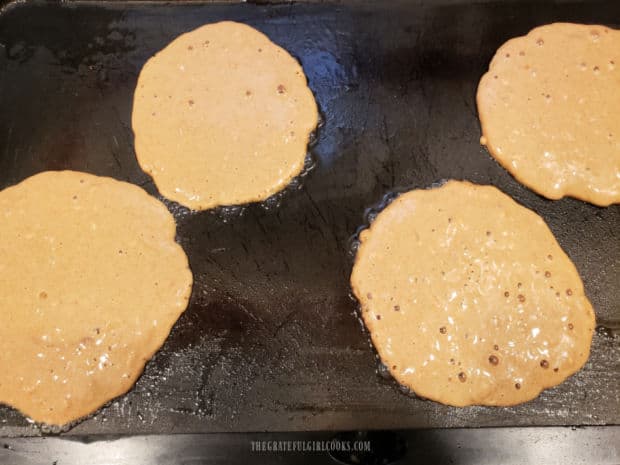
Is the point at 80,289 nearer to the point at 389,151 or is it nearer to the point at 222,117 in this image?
the point at 222,117

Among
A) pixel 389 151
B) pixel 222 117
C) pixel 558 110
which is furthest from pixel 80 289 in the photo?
pixel 558 110

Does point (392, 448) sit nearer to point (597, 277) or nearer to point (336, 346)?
point (336, 346)

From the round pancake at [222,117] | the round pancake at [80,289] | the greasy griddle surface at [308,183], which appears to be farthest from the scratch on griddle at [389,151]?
the round pancake at [80,289]

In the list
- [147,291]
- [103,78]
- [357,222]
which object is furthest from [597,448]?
[103,78]

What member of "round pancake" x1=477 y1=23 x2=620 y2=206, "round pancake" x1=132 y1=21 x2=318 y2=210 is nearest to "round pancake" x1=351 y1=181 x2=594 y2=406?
"round pancake" x1=477 y1=23 x2=620 y2=206

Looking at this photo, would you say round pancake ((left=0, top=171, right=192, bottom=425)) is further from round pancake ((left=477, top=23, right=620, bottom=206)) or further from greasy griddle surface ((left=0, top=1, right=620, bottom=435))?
round pancake ((left=477, top=23, right=620, bottom=206))
